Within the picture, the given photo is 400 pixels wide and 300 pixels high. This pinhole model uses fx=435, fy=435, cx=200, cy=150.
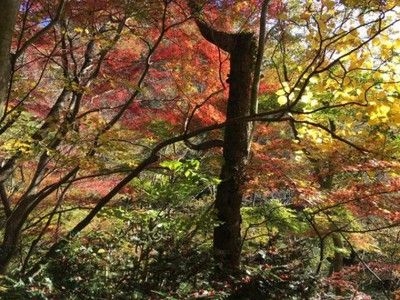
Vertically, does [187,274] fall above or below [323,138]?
below

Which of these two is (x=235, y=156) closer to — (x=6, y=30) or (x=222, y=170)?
(x=222, y=170)

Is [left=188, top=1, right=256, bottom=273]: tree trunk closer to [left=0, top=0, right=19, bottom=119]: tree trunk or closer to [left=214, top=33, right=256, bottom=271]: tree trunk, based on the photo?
[left=214, top=33, right=256, bottom=271]: tree trunk

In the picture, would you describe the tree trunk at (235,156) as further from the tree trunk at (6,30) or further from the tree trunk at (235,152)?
the tree trunk at (6,30)

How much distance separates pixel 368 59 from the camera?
338 centimetres

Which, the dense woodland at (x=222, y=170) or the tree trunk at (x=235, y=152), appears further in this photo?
the tree trunk at (x=235, y=152)

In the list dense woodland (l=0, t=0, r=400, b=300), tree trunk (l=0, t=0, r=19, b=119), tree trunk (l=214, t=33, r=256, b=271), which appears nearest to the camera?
tree trunk (l=0, t=0, r=19, b=119)

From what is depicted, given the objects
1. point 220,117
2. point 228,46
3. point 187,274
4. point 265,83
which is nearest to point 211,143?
point 228,46

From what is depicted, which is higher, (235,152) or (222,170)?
(235,152)

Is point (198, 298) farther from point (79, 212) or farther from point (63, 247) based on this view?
point (79, 212)

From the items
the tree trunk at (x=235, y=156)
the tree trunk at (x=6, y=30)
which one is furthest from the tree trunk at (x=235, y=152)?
the tree trunk at (x=6, y=30)

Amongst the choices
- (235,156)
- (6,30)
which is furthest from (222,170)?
(6,30)

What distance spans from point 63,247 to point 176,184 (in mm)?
1186

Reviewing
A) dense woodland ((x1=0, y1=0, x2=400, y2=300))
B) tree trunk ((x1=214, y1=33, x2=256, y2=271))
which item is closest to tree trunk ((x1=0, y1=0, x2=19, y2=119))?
dense woodland ((x1=0, y1=0, x2=400, y2=300))

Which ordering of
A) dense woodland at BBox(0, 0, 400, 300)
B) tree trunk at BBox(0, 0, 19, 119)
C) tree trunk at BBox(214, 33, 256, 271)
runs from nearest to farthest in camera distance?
tree trunk at BBox(0, 0, 19, 119) < dense woodland at BBox(0, 0, 400, 300) < tree trunk at BBox(214, 33, 256, 271)
